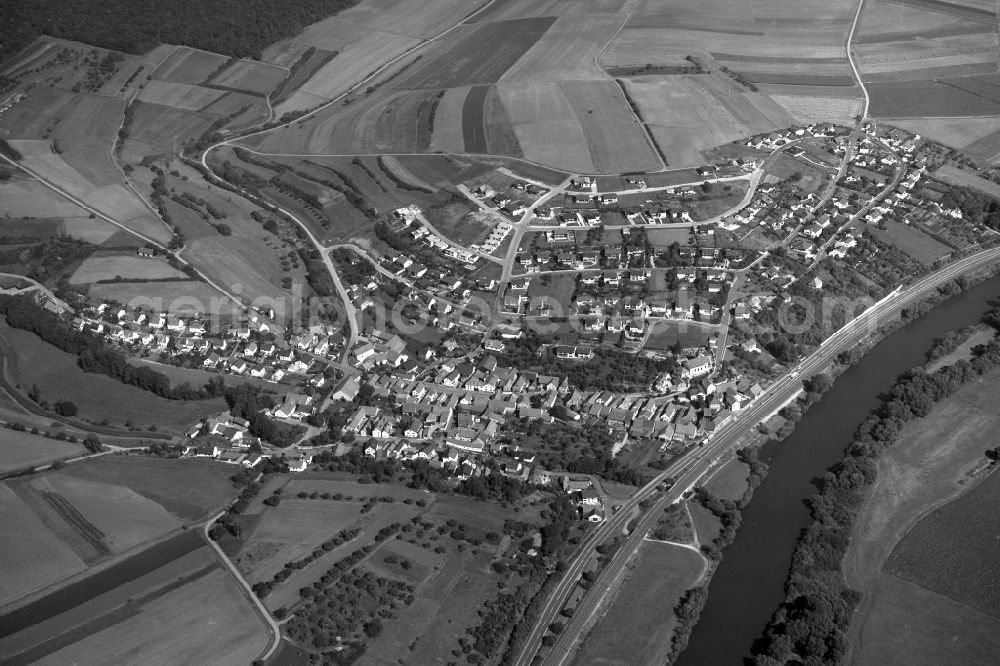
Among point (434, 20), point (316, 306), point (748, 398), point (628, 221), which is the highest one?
point (434, 20)

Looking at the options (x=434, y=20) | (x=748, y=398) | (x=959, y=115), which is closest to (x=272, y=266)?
(x=748, y=398)

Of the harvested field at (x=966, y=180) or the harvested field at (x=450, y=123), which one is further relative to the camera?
the harvested field at (x=450, y=123)

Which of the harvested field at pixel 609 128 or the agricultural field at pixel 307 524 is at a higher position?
the harvested field at pixel 609 128

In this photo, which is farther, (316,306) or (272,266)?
(272,266)

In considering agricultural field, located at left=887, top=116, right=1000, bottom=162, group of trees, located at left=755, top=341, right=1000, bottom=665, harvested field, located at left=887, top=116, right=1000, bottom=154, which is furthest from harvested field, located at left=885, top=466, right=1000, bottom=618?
harvested field, located at left=887, top=116, right=1000, bottom=154

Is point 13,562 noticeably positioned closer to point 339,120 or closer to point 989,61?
point 339,120

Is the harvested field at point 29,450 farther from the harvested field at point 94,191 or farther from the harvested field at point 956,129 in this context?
the harvested field at point 956,129

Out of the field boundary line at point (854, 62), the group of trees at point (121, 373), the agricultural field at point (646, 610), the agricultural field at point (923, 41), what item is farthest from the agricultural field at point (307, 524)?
the agricultural field at point (923, 41)
